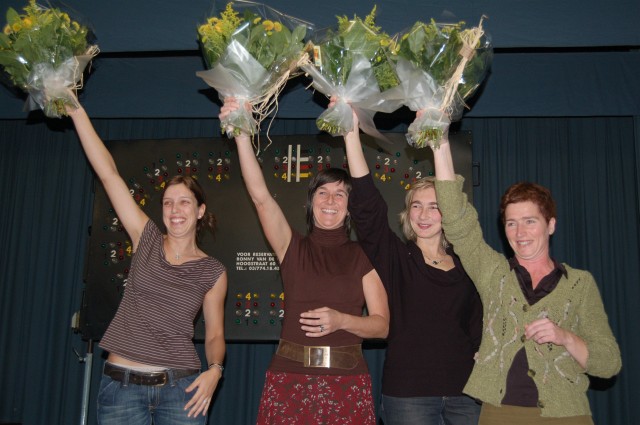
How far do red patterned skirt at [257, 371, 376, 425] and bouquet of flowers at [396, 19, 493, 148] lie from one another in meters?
0.87

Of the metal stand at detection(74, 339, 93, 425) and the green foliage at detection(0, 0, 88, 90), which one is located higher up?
the green foliage at detection(0, 0, 88, 90)

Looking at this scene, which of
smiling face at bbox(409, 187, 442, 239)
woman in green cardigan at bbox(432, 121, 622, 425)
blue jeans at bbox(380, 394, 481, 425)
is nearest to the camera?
woman in green cardigan at bbox(432, 121, 622, 425)

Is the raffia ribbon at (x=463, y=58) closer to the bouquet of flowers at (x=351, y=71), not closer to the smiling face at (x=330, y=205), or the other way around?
the bouquet of flowers at (x=351, y=71)

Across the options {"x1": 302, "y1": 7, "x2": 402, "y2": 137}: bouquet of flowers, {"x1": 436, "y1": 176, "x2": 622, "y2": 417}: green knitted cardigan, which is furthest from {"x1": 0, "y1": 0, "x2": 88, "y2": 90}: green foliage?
{"x1": 436, "y1": 176, "x2": 622, "y2": 417}: green knitted cardigan

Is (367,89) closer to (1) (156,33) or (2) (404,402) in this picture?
(2) (404,402)

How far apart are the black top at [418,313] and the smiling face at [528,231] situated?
0.92 ft

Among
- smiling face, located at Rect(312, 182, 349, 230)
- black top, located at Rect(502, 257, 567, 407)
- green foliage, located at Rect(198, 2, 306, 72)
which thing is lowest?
black top, located at Rect(502, 257, 567, 407)

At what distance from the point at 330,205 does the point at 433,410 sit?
83cm

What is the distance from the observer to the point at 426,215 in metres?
2.37

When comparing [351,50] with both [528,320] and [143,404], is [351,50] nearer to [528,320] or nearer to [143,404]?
[528,320]

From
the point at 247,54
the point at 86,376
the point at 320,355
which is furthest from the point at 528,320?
the point at 86,376

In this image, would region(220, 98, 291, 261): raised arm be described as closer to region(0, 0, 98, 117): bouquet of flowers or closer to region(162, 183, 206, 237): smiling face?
region(162, 183, 206, 237): smiling face

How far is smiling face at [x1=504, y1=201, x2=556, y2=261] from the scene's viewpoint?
208 centimetres

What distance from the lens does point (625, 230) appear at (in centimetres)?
423
